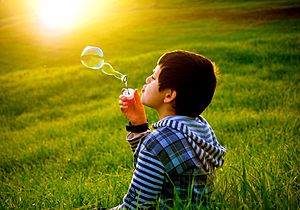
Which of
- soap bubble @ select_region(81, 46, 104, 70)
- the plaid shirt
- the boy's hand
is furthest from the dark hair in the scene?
soap bubble @ select_region(81, 46, 104, 70)

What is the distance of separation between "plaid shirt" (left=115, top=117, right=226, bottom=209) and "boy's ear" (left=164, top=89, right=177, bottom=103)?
11 cm

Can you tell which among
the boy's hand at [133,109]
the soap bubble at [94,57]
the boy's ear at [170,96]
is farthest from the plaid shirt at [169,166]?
the soap bubble at [94,57]

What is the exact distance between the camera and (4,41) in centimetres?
2734

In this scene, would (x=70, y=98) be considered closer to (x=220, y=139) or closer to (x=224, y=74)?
(x=224, y=74)

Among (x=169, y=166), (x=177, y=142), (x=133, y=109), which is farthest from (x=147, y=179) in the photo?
(x=133, y=109)

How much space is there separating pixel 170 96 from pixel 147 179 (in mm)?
507

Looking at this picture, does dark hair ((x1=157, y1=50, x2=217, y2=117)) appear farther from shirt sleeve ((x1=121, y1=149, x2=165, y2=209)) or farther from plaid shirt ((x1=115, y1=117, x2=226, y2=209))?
shirt sleeve ((x1=121, y1=149, x2=165, y2=209))

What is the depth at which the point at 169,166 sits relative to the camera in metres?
2.04

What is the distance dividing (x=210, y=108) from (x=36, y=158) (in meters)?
3.03

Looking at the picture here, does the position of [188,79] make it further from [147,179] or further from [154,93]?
[147,179]

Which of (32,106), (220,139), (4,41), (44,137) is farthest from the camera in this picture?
(4,41)

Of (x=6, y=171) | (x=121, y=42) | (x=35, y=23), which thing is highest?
(x=35, y=23)

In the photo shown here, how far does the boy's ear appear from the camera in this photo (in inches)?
86.3

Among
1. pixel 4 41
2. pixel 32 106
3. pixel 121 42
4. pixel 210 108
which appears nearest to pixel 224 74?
pixel 210 108
